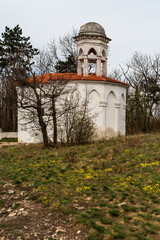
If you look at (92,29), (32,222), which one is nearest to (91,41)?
(92,29)

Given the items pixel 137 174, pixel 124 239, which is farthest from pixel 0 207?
pixel 137 174

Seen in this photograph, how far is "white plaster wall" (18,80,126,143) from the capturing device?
833 inches

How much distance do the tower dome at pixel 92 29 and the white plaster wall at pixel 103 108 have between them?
4155 mm

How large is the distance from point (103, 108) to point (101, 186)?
13.7 metres

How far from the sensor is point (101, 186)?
823 centimetres

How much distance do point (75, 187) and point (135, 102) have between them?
25.7 m

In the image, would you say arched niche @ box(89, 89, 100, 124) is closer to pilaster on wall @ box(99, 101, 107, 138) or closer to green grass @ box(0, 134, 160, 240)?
pilaster on wall @ box(99, 101, 107, 138)

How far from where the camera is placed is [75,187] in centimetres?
820

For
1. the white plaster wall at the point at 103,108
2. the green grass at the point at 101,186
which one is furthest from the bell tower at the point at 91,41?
the green grass at the point at 101,186

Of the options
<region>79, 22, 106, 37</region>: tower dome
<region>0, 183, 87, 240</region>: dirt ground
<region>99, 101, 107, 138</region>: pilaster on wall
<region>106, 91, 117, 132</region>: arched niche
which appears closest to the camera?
<region>0, 183, 87, 240</region>: dirt ground

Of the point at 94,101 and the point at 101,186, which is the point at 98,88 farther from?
the point at 101,186

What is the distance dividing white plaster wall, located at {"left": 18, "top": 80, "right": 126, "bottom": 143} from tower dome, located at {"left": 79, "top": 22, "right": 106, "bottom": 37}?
4.16 m

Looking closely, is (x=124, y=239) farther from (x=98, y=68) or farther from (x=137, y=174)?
(x=98, y=68)

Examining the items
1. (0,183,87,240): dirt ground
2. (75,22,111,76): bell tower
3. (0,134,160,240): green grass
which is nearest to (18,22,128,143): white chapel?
(75,22,111,76): bell tower
